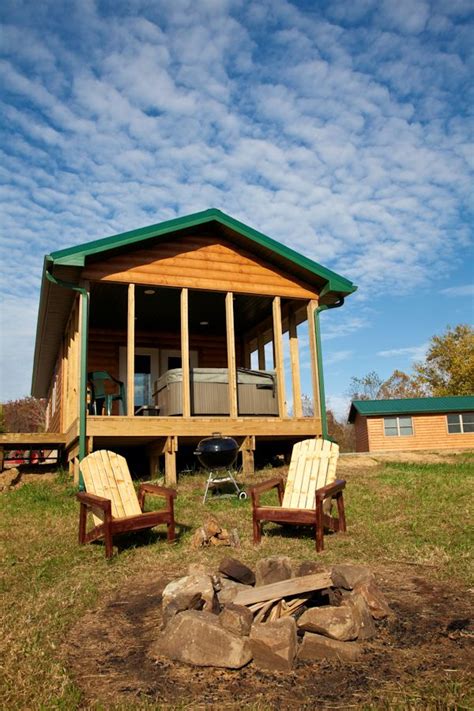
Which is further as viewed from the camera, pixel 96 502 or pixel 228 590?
pixel 96 502

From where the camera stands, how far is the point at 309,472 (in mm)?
6945

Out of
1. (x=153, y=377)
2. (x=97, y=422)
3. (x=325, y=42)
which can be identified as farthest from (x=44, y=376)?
(x=325, y=42)

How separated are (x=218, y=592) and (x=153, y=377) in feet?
36.6

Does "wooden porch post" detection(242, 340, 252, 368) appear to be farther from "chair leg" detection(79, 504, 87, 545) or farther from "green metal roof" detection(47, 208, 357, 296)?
"chair leg" detection(79, 504, 87, 545)

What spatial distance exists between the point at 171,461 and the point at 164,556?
15.0 feet

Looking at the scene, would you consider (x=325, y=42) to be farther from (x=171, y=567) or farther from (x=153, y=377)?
(x=153, y=377)

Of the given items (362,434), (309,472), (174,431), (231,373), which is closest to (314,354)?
(231,373)

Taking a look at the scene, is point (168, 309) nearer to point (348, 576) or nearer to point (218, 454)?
point (218, 454)

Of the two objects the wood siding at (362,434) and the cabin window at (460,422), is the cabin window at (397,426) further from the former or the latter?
the cabin window at (460,422)

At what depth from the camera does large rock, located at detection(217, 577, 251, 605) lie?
400 cm

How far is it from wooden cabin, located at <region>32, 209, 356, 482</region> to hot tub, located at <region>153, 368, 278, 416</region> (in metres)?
0.02

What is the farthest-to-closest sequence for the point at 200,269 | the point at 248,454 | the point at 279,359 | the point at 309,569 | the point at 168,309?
the point at 168,309 → the point at 279,359 → the point at 200,269 → the point at 248,454 → the point at 309,569

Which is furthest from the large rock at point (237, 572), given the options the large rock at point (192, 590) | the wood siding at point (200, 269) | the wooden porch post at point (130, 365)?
the wood siding at point (200, 269)

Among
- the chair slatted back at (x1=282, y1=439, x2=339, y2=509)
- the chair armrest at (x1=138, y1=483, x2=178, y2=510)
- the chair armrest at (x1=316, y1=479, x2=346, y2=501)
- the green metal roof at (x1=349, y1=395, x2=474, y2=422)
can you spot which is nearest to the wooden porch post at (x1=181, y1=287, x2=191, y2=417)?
the chair armrest at (x1=138, y1=483, x2=178, y2=510)
